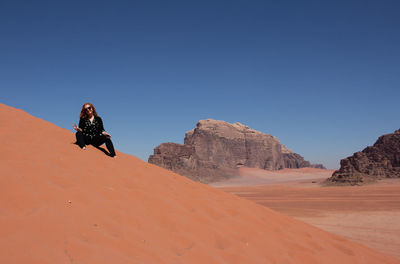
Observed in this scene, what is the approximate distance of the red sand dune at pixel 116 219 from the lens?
2.62 metres

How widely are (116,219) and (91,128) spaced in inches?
127

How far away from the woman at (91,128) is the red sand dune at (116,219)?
0.31 m

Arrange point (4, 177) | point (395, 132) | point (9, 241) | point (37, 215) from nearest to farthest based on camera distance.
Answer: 1. point (9, 241)
2. point (37, 215)
3. point (4, 177)
4. point (395, 132)

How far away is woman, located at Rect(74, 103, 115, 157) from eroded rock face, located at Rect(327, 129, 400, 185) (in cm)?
3920

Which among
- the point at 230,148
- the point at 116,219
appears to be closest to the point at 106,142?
the point at 116,219

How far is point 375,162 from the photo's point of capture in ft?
140

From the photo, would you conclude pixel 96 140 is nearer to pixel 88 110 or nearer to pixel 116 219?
pixel 88 110

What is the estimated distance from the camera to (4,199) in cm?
285

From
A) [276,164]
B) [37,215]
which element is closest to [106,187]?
[37,215]

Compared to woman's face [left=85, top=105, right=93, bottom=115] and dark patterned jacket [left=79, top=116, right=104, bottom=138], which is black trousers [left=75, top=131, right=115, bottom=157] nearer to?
dark patterned jacket [left=79, top=116, right=104, bottom=138]

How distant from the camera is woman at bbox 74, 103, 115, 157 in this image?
19.6 feet

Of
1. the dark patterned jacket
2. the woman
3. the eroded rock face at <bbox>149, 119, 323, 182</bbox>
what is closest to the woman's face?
the woman

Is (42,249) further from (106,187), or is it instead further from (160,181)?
(160,181)

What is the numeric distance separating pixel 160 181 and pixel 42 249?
127 inches
